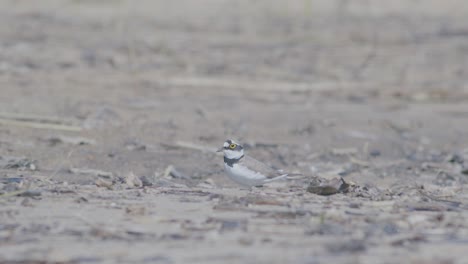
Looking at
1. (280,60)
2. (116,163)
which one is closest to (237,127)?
(116,163)

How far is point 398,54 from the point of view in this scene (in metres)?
16.1

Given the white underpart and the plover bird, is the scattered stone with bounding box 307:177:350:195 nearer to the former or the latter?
the plover bird

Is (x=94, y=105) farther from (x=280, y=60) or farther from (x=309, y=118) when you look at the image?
(x=280, y=60)

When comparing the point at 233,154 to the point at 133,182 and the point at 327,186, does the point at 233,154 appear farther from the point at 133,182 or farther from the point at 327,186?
the point at 327,186

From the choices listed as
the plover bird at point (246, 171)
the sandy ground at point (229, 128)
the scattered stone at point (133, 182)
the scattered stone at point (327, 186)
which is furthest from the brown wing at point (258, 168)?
the scattered stone at point (133, 182)

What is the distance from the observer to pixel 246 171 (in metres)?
7.54

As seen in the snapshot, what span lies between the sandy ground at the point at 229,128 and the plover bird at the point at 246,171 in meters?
0.15

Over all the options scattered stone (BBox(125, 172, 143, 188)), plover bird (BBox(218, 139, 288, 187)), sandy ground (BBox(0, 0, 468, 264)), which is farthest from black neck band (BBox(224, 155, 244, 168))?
scattered stone (BBox(125, 172, 143, 188))


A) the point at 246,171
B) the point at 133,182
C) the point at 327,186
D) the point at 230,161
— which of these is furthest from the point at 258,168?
the point at 133,182

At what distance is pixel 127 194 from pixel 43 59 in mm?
7909

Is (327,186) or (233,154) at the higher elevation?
(233,154)

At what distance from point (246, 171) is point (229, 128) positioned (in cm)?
420

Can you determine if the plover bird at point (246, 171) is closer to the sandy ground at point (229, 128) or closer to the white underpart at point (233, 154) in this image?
the white underpart at point (233, 154)

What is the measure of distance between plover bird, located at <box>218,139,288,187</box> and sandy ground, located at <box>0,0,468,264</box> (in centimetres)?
15
